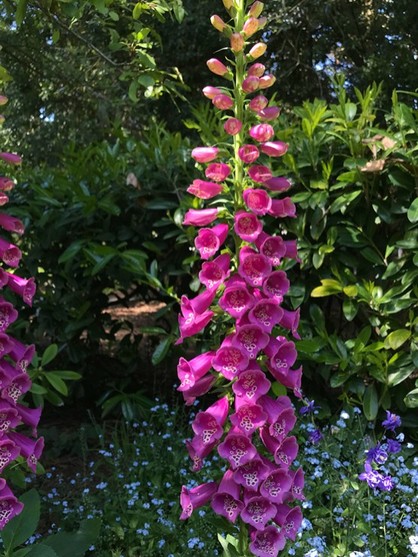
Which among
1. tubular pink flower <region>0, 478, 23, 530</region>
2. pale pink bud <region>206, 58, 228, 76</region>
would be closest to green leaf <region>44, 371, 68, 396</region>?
tubular pink flower <region>0, 478, 23, 530</region>

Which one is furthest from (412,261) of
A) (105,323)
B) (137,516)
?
(105,323)

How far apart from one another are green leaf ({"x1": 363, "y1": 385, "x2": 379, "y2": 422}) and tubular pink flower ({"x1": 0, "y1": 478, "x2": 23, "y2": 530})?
2.07 metres

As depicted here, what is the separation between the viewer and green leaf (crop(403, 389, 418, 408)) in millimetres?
3502

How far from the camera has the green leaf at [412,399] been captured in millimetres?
3502

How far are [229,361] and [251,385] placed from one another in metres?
0.09

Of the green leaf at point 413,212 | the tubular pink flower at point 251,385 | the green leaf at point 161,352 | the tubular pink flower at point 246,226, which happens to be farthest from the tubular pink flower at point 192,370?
the green leaf at point 161,352

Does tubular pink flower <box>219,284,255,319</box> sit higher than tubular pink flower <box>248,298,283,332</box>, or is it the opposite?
tubular pink flower <box>219,284,255,319</box>

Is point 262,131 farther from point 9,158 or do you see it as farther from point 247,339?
point 9,158

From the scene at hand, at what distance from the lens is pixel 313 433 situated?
9.94 ft

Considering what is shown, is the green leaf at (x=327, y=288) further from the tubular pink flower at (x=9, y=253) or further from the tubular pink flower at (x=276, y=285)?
the tubular pink flower at (x=9, y=253)

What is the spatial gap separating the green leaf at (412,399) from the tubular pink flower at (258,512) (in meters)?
1.82

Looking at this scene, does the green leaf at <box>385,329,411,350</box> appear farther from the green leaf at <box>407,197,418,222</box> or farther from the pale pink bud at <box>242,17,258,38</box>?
the pale pink bud at <box>242,17,258,38</box>

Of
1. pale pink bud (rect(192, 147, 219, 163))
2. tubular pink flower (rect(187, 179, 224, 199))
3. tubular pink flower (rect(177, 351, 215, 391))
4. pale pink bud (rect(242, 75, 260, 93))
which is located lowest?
tubular pink flower (rect(177, 351, 215, 391))

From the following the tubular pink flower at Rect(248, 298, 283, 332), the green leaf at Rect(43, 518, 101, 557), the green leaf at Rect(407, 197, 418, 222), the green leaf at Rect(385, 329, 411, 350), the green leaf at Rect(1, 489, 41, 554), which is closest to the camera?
the tubular pink flower at Rect(248, 298, 283, 332)
